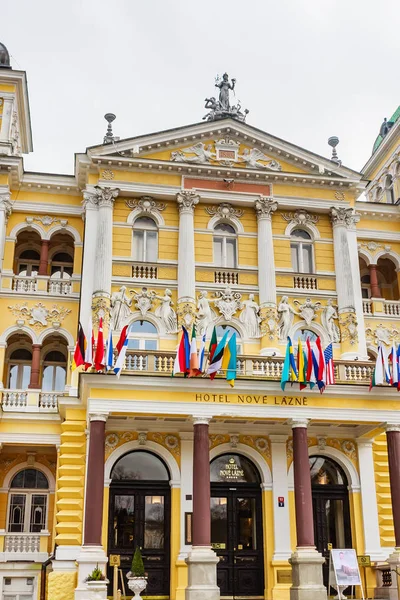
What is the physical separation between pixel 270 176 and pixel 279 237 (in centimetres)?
239

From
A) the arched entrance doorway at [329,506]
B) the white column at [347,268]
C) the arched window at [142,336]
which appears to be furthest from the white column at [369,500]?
the arched window at [142,336]

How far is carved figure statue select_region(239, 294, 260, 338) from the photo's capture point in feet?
85.9

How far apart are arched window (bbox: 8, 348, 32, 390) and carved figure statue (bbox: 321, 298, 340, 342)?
36.8 ft

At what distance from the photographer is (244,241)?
2767cm

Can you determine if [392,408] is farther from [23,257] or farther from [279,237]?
[23,257]

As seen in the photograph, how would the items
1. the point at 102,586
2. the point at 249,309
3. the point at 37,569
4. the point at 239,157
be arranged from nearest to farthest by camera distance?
the point at 102,586 → the point at 37,569 → the point at 249,309 → the point at 239,157

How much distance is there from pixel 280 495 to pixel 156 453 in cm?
433

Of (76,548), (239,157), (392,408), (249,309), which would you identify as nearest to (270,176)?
(239,157)

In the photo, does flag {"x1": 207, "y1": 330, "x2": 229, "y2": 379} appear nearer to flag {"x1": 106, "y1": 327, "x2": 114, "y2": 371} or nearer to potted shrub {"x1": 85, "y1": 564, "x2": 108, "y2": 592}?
flag {"x1": 106, "y1": 327, "x2": 114, "y2": 371}

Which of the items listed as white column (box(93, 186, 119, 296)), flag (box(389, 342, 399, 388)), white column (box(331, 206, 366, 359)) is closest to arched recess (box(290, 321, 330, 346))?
white column (box(331, 206, 366, 359))

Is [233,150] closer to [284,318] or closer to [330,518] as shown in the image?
[284,318]

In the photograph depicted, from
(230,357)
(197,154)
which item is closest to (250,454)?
(230,357)

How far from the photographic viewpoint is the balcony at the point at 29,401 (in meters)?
25.5

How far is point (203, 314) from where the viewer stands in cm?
2594
